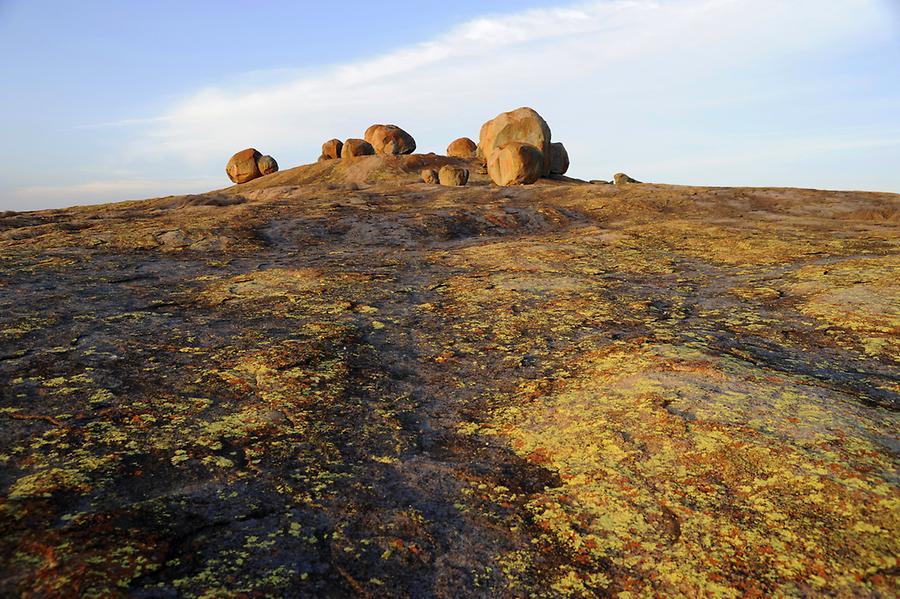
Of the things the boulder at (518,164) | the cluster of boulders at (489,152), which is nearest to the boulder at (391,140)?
the cluster of boulders at (489,152)

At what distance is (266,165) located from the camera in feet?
153

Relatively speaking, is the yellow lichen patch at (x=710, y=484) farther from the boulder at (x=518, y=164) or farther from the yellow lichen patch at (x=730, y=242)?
the boulder at (x=518, y=164)

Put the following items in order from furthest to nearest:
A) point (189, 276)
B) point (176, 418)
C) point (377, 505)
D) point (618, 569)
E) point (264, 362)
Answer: point (189, 276) → point (264, 362) → point (176, 418) → point (377, 505) → point (618, 569)

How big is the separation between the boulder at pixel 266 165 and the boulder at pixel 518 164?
21.0 meters

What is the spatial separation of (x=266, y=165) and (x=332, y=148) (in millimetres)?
5227

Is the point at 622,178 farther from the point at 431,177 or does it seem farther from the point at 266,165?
the point at 266,165

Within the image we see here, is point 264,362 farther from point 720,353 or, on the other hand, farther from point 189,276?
point 189,276

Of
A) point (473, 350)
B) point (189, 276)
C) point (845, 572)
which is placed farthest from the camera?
point (189, 276)

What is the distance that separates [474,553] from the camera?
347 centimetres

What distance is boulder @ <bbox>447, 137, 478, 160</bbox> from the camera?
154 feet

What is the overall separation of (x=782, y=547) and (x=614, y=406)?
1.89 m

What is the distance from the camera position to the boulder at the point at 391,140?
152 ft

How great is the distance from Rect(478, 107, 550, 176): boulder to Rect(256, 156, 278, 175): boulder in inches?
715

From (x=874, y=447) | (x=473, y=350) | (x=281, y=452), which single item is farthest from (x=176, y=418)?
(x=874, y=447)
